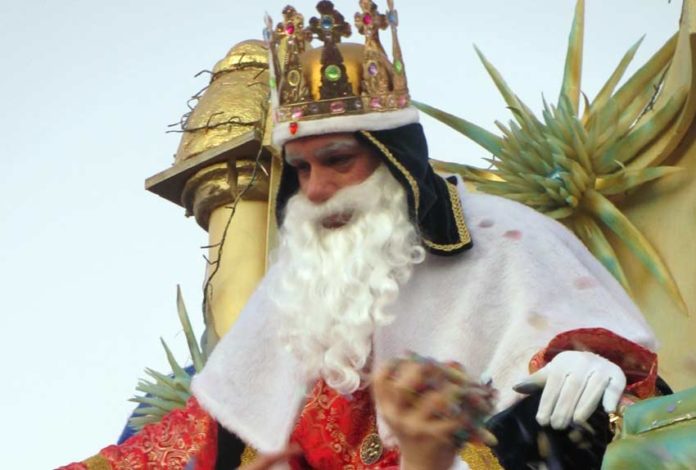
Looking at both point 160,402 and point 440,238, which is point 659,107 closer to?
point 440,238

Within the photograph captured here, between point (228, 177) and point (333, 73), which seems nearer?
point (333, 73)

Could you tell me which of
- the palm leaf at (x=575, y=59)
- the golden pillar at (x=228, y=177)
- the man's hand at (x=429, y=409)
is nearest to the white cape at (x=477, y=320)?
the man's hand at (x=429, y=409)

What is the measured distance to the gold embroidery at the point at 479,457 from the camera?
3.28m

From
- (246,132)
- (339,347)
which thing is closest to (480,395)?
(339,347)

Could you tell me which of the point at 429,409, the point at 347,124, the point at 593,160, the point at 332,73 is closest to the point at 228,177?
the point at 593,160

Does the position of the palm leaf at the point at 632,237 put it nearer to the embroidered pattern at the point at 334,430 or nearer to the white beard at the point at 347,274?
the white beard at the point at 347,274

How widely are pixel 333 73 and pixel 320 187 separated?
11.3 inches

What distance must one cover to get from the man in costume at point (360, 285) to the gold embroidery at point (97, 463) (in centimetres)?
2

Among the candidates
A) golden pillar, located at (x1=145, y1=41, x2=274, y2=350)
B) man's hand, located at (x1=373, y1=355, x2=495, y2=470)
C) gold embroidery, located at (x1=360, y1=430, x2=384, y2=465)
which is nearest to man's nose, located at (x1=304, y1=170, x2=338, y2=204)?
gold embroidery, located at (x1=360, y1=430, x2=384, y2=465)

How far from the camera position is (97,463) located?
3742 millimetres

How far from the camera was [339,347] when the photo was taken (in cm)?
363

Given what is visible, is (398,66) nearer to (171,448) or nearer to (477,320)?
(477,320)

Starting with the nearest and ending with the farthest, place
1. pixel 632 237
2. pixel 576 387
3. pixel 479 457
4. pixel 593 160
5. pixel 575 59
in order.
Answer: pixel 576 387 → pixel 479 457 → pixel 632 237 → pixel 593 160 → pixel 575 59

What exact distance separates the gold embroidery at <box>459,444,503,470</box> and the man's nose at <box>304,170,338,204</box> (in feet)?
2.42
